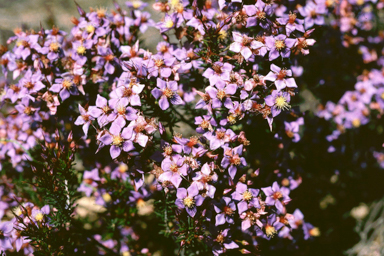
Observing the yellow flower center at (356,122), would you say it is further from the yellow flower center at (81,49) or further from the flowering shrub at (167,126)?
the yellow flower center at (81,49)

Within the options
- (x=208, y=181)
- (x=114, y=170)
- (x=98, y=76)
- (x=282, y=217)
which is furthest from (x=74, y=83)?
(x=282, y=217)

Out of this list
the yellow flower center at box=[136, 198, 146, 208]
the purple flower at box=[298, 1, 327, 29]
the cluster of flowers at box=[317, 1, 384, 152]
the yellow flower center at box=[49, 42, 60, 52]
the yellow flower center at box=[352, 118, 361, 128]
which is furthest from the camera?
the yellow flower center at box=[352, 118, 361, 128]

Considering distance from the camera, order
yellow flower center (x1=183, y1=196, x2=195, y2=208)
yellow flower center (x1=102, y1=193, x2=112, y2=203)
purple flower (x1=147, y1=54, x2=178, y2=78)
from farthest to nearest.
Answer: yellow flower center (x1=102, y1=193, x2=112, y2=203) → purple flower (x1=147, y1=54, x2=178, y2=78) → yellow flower center (x1=183, y1=196, x2=195, y2=208)

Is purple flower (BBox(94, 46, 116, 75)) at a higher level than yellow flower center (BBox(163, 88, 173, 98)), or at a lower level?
higher

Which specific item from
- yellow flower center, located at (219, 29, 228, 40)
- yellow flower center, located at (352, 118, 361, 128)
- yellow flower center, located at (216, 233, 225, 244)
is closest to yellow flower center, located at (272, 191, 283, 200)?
yellow flower center, located at (216, 233, 225, 244)

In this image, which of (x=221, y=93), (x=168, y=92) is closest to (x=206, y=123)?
(x=221, y=93)

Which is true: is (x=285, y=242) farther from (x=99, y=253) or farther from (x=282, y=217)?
(x=99, y=253)

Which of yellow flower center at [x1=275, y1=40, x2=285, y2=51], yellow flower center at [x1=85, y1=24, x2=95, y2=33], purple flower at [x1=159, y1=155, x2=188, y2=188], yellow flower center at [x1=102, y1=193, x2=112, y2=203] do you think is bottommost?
purple flower at [x1=159, y1=155, x2=188, y2=188]

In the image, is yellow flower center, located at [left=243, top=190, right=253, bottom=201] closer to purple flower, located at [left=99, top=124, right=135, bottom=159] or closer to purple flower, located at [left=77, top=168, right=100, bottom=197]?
purple flower, located at [left=99, top=124, right=135, bottom=159]
